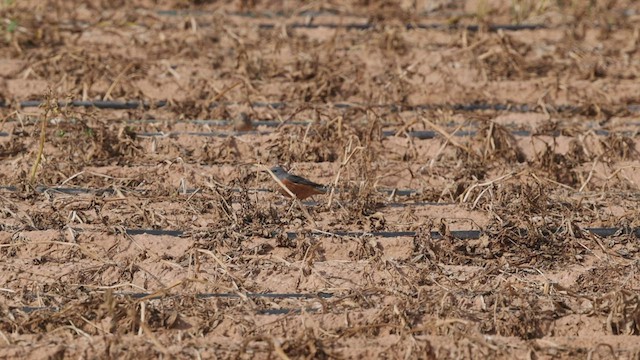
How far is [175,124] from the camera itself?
7.89 m

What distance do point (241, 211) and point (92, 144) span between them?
1.54 m

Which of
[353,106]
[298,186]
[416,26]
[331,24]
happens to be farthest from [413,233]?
[331,24]

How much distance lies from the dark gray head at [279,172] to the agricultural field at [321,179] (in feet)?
0.43

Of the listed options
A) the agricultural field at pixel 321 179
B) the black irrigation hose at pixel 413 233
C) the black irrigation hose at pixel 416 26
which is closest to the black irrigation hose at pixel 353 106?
the agricultural field at pixel 321 179

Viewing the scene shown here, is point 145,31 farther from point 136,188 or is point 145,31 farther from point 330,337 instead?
point 330,337

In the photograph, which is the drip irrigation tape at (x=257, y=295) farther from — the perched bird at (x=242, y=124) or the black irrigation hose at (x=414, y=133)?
the perched bird at (x=242, y=124)

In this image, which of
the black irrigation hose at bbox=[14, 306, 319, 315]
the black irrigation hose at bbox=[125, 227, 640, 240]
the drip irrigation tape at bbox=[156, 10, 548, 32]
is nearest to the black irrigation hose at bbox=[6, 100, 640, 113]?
the drip irrigation tape at bbox=[156, 10, 548, 32]

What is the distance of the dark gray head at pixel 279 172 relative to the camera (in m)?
6.75

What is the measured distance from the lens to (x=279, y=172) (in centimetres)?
680

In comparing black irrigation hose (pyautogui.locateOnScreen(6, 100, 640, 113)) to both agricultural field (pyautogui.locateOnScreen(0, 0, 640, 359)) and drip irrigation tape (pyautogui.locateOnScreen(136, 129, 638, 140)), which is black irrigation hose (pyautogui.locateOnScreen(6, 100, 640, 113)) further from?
drip irrigation tape (pyautogui.locateOnScreen(136, 129, 638, 140))

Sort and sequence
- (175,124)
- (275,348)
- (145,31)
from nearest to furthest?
1. (275,348)
2. (175,124)
3. (145,31)

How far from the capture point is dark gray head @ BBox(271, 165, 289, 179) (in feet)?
22.1

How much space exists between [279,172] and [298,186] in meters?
0.19

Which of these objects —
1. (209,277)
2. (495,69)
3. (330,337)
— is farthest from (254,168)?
(495,69)
